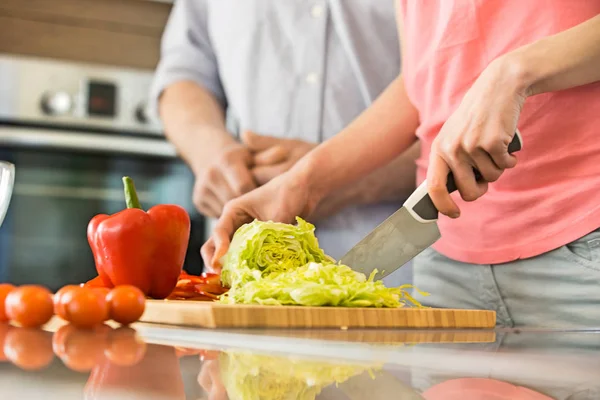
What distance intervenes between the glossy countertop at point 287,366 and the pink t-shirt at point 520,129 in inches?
16.2

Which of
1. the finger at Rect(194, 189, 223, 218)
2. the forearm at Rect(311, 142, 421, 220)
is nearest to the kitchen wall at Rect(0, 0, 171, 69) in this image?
the finger at Rect(194, 189, 223, 218)

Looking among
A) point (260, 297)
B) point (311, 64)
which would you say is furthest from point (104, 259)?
point (311, 64)

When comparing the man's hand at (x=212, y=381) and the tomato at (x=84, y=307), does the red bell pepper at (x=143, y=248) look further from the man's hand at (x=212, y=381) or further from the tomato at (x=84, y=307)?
the man's hand at (x=212, y=381)

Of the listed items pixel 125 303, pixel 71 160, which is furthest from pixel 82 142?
pixel 125 303

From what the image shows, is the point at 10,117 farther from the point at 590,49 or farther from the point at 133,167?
the point at 590,49

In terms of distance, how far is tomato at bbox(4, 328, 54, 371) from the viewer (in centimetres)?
53

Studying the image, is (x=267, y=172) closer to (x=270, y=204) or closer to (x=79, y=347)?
(x=270, y=204)

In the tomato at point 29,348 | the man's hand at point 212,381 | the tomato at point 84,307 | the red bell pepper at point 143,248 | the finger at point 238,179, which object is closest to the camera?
the man's hand at point 212,381

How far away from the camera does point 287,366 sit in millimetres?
542

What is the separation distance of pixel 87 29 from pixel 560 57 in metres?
2.06

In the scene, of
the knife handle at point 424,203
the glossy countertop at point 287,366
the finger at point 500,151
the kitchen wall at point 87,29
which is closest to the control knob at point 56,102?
the kitchen wall at point 87,29

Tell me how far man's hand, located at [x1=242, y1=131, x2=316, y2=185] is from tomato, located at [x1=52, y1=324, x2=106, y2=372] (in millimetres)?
906

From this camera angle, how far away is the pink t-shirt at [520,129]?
120 centimetres

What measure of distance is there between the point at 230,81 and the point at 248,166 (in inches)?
12.3
